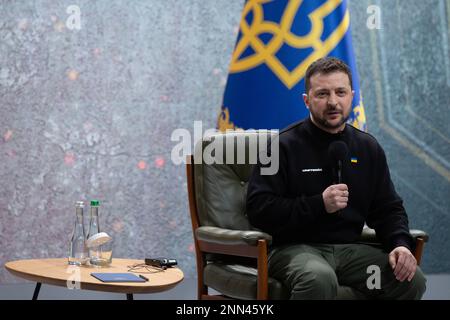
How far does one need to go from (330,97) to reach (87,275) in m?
1.03

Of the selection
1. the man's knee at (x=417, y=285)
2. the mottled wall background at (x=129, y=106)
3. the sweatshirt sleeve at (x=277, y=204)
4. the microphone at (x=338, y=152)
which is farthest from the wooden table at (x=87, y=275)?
the mottled wall background at (x=129, y=106)

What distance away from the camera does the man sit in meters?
2.34

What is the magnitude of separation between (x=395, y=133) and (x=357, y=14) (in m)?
0.84

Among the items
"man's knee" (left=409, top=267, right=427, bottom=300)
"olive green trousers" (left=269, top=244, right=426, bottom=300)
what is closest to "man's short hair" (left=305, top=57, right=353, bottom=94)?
"olive green trousers" (left=269, top=244, right=426, bottom=300)

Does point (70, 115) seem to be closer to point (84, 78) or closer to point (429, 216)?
point (84, 78)

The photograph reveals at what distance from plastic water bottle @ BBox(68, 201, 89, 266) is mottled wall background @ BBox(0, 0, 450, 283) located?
1.60m

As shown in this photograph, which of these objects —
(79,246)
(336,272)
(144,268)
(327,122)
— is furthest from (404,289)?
(79,246)

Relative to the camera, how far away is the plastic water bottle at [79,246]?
2.62 m

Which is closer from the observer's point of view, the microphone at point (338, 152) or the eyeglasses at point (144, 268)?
the microphone at point (338, 152)

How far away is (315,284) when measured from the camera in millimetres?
2178

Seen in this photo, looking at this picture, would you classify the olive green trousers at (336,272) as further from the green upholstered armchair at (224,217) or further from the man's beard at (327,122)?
the man's beard at (327,122)

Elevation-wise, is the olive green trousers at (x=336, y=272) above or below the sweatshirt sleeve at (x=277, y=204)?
below

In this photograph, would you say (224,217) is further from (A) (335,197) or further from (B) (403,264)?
(B) (403,264)
